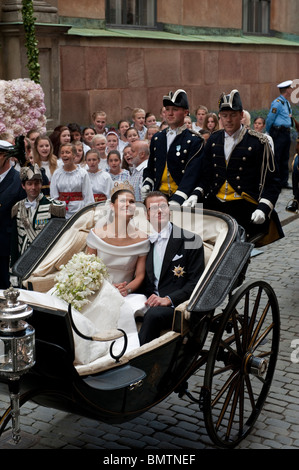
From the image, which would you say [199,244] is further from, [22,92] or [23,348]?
[22,92]

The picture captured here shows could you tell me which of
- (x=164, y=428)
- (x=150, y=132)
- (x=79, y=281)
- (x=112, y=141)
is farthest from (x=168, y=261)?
(x=150, y=132)

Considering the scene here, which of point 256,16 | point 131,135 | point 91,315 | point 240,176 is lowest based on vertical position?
point 91,315


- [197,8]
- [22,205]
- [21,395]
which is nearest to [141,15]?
[197,8]

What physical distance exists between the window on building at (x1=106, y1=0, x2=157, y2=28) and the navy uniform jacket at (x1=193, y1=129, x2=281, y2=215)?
8.44m

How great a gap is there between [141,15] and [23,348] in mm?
12742

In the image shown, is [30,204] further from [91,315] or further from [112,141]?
[112,141]

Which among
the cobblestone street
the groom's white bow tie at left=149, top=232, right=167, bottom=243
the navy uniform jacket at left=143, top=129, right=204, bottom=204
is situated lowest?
the cobblestone street

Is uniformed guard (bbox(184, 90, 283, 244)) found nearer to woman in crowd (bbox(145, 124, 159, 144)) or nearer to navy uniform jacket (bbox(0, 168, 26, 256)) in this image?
navy uniform jacket (bbox(0, 168, 26, 256))

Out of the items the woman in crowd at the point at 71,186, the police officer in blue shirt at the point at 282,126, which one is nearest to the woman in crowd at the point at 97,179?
the woman in crowd at the point at 71,186

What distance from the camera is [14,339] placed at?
319 centimetres

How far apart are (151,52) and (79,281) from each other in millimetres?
10570

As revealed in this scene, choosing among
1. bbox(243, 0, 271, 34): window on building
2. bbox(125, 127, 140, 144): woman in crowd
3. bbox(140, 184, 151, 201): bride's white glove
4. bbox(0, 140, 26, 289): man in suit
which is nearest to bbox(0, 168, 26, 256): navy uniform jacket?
bbox(0, 140, 26, 289): man in suit

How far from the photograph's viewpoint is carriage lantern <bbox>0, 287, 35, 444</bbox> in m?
3.19

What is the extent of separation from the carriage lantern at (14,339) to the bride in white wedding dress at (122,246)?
1839 millimetres
